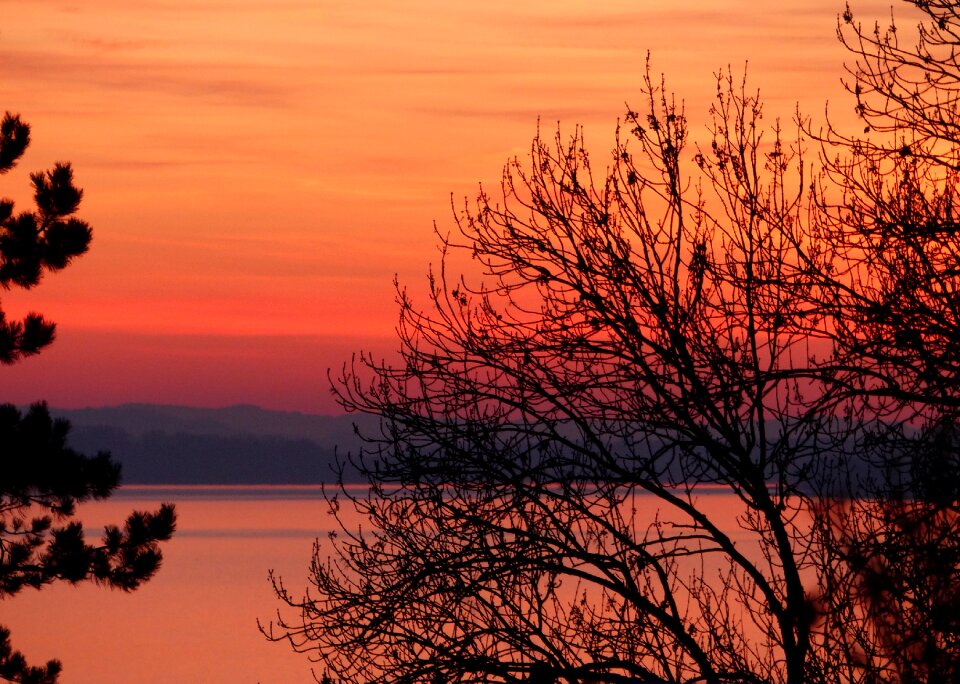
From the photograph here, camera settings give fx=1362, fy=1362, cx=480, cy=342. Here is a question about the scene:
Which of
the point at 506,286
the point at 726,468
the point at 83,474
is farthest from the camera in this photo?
the point at 83,474

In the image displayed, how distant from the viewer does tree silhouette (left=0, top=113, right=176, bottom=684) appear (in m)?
19.5

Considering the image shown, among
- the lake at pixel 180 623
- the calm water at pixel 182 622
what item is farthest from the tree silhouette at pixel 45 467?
the calm water at pixel 182 622

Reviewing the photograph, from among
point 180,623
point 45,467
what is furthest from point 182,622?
point 45,467

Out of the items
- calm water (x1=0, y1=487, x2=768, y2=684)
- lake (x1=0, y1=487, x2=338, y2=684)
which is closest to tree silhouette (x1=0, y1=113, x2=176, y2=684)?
lake (x1=0, y1=487, x2=338, y2=684)

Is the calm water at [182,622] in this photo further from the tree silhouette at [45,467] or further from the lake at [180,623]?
the tree silhouette at [45,467]

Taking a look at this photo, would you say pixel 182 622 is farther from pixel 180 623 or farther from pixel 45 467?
pixel 45 467

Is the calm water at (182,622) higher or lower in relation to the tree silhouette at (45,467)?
lower

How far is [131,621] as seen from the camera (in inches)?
3255

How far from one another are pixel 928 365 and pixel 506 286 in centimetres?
435

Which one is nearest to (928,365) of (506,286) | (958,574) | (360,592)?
(958,574)

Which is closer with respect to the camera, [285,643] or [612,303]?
[612,303]

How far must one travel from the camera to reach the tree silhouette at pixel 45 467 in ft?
64.0

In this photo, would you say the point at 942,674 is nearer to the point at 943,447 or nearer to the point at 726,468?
the point at 943,447

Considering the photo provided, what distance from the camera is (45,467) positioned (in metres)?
19.5
